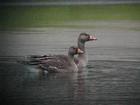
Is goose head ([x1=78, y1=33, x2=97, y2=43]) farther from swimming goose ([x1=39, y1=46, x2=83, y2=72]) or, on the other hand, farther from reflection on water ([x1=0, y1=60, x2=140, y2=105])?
reflection on water ([x1=0, y1=60, x2=140, y2=105])

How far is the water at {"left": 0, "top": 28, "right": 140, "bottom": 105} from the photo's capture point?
371cm

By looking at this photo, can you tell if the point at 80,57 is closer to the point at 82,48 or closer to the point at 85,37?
the point at 82,48

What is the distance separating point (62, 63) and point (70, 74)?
0.24m

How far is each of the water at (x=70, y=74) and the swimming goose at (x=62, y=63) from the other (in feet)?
0.20

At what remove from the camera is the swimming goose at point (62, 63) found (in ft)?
16.0

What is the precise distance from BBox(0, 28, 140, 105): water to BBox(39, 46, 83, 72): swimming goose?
61 mm

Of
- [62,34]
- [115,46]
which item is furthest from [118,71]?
[62,34]

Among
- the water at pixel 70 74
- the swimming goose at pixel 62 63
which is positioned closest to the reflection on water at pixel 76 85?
the water at pixel 70 74

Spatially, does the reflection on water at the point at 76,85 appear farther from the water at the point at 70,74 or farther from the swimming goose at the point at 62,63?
the swimming goose at the point at 62,63

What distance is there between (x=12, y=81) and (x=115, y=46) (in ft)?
2.34

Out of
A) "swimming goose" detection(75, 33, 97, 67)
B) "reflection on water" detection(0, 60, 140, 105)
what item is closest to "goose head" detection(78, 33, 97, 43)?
"swimming goose" detection(75, 33, 97, 67)

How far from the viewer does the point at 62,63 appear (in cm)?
500

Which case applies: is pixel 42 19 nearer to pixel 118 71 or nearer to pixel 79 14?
pixel 79 14

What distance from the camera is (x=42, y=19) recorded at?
4.07 meters
